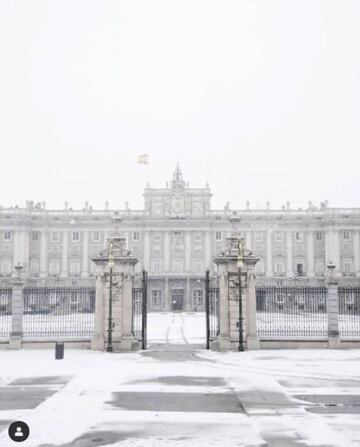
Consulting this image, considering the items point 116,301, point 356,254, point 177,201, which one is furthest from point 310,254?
point 116,301

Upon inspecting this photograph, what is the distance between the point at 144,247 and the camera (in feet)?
271

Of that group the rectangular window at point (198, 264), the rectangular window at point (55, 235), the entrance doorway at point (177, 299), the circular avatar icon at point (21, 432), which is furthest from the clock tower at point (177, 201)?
the circular avatar icon at point (21, 432)

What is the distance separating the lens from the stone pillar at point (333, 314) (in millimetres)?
22734

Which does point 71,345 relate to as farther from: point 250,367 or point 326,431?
point 326,431

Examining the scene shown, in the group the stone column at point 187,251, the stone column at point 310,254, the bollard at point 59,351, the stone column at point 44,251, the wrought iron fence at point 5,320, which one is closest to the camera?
the bollard at point 59,351

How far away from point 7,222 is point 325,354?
6743cm

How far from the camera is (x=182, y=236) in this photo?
273 feet

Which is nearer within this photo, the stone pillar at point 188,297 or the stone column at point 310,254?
the stone pillar at point 188,297

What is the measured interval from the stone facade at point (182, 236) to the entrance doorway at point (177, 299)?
3.21 m

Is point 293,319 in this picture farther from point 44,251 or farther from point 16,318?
point 44,251

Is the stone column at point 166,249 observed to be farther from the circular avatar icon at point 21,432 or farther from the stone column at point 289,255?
the circular avatar icon at point 21,432

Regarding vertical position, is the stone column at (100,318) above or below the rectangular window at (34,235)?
below

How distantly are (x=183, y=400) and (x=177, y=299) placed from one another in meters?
67.6

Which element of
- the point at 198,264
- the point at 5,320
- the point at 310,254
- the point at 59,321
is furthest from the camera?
the point at 310,254
